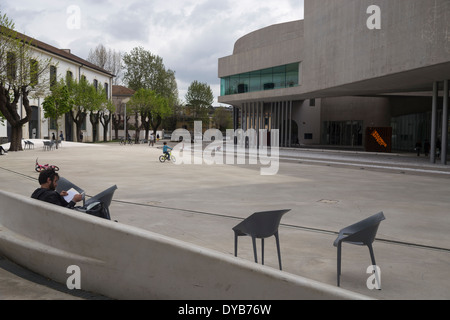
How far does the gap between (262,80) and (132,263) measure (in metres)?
35.6

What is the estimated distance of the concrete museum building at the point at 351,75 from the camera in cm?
1822

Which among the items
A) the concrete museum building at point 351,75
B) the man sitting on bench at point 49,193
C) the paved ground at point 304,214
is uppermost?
→ the concrete museum building at point 351,75

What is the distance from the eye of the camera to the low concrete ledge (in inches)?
140

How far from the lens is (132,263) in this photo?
4.31 m

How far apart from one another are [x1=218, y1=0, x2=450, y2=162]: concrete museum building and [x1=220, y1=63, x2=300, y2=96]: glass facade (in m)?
0.08

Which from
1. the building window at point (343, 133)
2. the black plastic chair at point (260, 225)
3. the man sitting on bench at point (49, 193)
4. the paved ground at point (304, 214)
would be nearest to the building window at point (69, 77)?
the building window at point (343, 133)

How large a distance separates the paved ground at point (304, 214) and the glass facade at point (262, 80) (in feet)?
60.5

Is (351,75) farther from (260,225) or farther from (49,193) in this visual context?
(49,193)

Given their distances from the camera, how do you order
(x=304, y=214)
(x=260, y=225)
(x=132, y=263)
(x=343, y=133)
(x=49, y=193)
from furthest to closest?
(x=343, y=133) < (x=304, y=214) < (x=49, y=193) < (x=260, y=225) < (x=132, y=263)

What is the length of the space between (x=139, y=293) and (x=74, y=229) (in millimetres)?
1138

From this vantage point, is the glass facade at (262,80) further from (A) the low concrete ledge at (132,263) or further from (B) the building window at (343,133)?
(A) the low concrete ledge at (132,263)

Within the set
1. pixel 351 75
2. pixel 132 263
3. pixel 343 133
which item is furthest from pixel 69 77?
pixel 132 263

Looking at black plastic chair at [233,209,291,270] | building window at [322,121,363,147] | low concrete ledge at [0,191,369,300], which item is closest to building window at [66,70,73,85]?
building window at [322,121,363,147]

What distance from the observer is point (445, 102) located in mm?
21500
